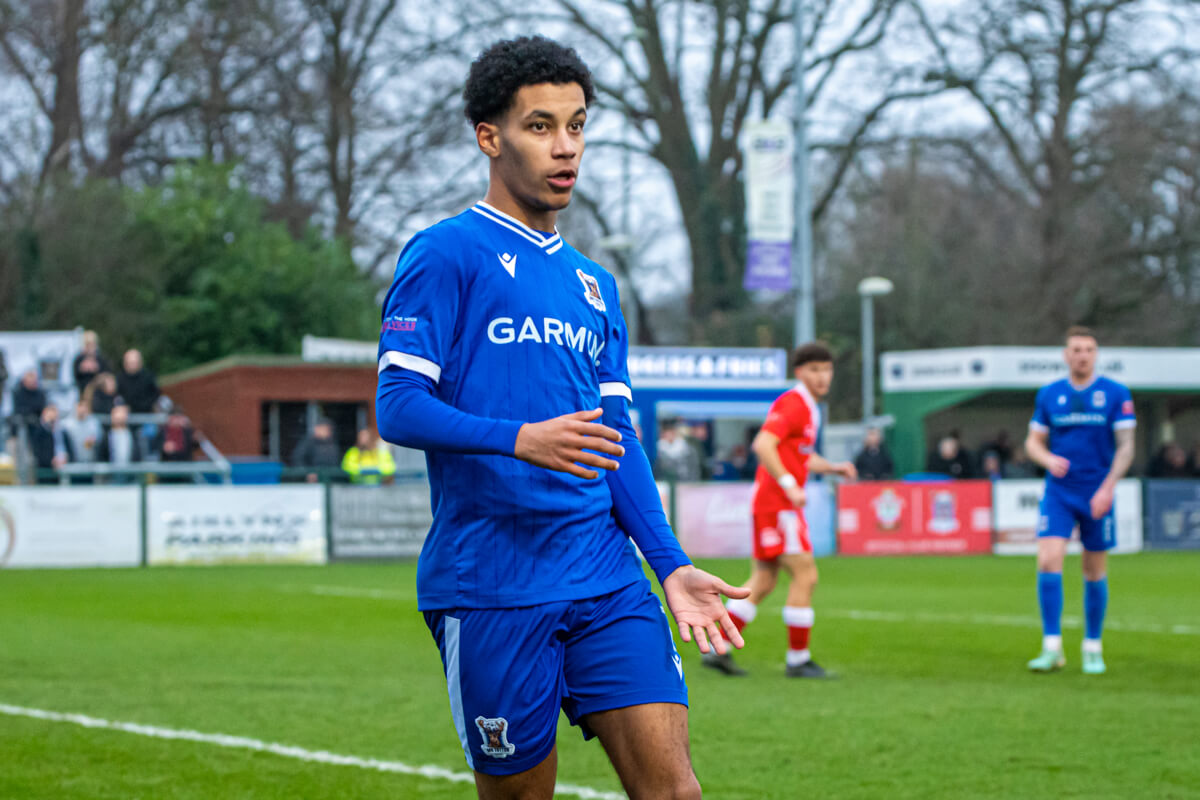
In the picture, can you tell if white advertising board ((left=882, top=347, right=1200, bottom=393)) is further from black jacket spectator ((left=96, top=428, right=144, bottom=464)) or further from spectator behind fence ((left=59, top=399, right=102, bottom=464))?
spectator behind fence ((left=59, top=399, right=102, bottom=464))

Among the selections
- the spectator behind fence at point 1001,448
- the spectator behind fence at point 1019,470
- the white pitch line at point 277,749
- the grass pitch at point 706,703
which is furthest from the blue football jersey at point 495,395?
the spectator behind fence at point 1001,448

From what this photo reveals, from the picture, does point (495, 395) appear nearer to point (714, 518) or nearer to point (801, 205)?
point (714, 518)

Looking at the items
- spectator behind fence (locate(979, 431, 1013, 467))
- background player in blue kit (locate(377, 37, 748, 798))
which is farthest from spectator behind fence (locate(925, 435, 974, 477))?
background player in blue kit (locate(377, 37, 748, 798))

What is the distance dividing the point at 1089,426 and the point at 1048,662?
1567mm

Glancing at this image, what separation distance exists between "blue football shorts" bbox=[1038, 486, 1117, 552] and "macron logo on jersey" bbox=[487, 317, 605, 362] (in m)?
7.58

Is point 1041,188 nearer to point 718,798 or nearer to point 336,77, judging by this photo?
point 336,77

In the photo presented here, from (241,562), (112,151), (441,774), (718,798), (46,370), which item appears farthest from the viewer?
(112,151)

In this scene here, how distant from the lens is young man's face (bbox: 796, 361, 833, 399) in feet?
34.1

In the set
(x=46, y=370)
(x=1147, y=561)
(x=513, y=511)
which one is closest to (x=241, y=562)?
(x=46, y=370)

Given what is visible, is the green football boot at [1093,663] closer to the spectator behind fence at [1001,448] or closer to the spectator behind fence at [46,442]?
the spectator behind fence at [46,442]

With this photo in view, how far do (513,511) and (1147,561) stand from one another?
21.6 metres

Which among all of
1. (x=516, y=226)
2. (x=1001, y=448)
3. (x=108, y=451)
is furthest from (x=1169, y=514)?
(x=516, y=226)

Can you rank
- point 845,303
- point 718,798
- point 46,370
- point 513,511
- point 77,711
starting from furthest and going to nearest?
point 845,303 < point 46,370 < point 77,711 < point 718,798 < point 513,511

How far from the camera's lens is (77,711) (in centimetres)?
887
